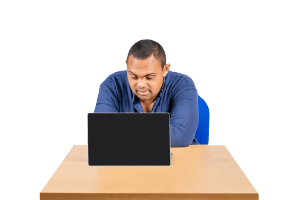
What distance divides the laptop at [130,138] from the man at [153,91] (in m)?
0.46

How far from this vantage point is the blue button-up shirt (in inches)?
145

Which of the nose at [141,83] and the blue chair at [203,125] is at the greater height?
the nose at [141,83]

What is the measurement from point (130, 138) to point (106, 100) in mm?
858

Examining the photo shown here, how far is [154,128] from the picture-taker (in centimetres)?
298

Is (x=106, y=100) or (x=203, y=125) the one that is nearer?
(x=106, y=100)

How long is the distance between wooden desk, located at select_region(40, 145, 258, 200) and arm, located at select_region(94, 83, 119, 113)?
55 cm

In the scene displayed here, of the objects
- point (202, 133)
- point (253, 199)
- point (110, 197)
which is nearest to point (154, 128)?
point (110, 197)

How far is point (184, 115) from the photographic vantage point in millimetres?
3621

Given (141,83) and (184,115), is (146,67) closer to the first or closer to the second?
(141,83)

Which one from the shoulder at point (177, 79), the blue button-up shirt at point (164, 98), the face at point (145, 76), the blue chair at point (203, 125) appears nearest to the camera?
the face at point (145, 76)

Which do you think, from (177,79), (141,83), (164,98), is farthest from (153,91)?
(177,79)

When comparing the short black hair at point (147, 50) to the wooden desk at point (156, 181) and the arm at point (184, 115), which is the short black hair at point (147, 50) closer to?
the arm at point (184, 115)

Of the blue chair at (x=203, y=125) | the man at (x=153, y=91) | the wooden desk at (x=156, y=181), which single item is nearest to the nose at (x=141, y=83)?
the man at (x=153, y=91)

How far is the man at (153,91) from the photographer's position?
11.5ft
